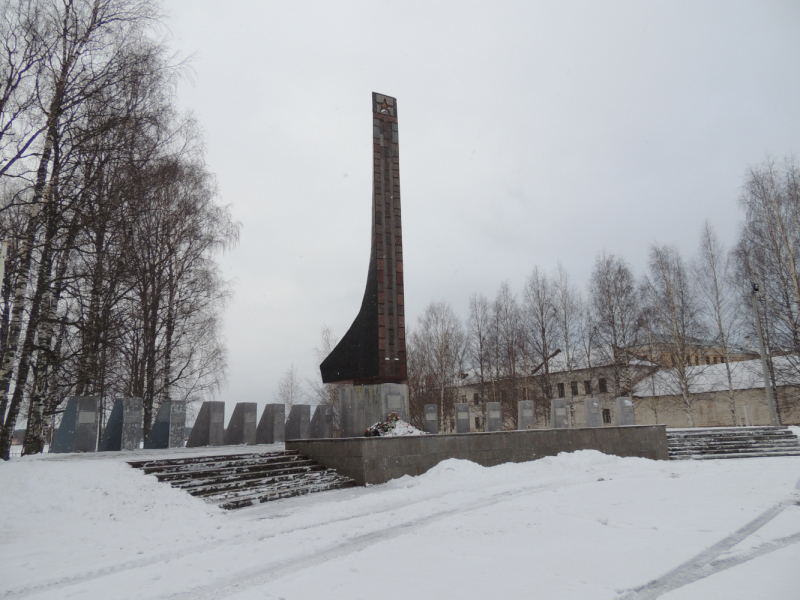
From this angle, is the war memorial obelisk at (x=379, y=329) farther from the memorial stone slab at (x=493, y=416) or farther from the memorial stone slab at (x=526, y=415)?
the memorial stone slab at (x=526, y=415)

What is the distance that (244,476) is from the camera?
384 inches

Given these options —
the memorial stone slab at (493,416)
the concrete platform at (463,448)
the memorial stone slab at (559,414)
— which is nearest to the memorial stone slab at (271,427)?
the concrete platform at (463,448)

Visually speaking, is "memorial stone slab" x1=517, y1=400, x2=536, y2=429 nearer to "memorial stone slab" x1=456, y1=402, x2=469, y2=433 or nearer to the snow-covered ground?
"memorial stone slab" x1=456, y1=402, x2=469, y2=433

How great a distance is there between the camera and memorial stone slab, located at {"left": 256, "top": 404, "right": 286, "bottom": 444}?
613 inches

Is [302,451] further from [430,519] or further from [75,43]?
[75,43]

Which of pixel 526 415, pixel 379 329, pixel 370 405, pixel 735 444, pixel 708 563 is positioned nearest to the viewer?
pixel 708 563

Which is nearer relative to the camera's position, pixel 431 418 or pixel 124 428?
pixel 124 428

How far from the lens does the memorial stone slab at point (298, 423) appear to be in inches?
623

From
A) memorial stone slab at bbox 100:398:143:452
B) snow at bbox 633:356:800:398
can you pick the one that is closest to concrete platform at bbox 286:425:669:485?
memorial stone slab at bbox 100:398:143:452

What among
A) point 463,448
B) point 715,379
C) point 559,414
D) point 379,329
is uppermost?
point 379,329

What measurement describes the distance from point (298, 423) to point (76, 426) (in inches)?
243

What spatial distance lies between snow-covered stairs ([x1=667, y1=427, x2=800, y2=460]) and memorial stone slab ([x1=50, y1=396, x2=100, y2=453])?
54.6ft

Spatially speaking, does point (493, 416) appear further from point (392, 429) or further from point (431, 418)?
point (392, 429)

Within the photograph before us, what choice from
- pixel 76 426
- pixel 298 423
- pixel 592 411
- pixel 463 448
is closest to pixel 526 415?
pixel 592 411
